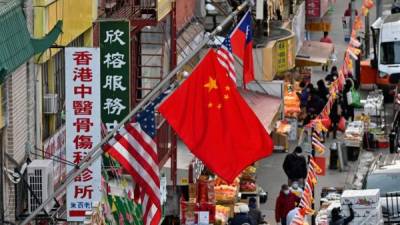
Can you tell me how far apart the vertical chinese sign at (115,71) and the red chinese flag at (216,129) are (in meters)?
4.73

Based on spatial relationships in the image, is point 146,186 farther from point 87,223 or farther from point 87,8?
point 87,8

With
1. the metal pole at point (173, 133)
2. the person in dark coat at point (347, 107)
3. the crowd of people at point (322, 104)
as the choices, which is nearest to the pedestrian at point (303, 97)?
the crowd of people at point (322, 104)

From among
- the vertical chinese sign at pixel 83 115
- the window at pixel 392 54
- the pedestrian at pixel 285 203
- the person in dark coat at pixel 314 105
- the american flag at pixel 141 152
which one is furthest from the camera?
the window at pixel 392 54

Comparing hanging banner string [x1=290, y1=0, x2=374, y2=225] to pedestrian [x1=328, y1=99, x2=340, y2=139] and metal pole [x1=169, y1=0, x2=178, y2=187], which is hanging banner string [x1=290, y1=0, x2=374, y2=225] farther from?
metal pole [x1=169, y1=0, x2=178, y2=187]

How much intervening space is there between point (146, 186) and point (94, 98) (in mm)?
1660

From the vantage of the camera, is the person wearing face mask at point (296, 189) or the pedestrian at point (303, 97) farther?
the pedestrian at point (303, 97)

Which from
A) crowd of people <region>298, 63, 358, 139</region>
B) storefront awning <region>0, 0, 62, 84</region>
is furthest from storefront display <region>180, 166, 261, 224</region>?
crowd of people <region>298, 63, 358, 139</region>

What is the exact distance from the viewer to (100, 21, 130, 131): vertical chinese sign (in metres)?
26.6

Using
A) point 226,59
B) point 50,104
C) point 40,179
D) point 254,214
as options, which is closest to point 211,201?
point 254,214

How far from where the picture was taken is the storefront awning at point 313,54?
51.1 m

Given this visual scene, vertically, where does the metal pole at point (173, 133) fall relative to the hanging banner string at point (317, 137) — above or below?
above

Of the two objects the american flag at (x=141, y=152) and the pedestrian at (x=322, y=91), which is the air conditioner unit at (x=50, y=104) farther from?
the pedestrian at (x=322, y=91)

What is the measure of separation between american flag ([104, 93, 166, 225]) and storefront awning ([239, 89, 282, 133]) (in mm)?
12743

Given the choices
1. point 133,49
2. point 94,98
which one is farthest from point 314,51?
point 94,98
